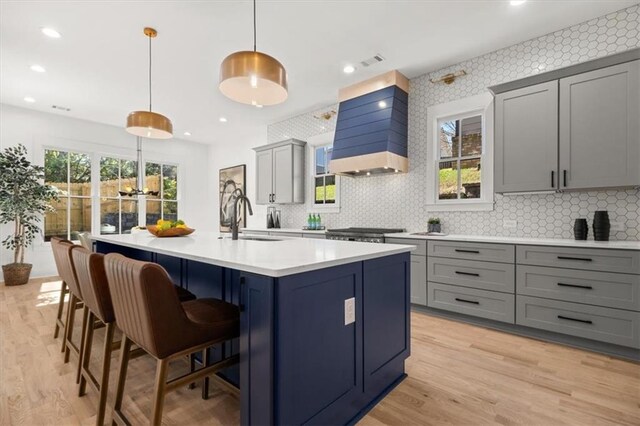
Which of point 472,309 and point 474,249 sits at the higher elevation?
point 474,249

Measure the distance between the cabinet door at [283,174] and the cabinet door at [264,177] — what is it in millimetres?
110

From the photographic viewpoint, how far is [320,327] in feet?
4.85

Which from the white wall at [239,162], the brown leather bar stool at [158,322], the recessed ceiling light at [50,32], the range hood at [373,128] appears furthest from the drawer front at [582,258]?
the recessed ceiling light at [50,32]

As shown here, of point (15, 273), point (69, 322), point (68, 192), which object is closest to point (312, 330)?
point (69, 322)

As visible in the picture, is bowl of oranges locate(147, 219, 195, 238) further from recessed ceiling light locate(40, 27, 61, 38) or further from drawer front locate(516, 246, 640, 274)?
drawer front locate(516, 246, 640, 274)

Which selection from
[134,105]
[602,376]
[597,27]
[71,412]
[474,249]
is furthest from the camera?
[134,105]

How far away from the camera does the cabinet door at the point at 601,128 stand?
2.53m

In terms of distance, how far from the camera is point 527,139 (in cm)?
303

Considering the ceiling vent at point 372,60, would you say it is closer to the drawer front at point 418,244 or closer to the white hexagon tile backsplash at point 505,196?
the white hexagon tile backsplash at point 505,196

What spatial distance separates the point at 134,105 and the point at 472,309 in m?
5.92

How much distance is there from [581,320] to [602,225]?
869mm

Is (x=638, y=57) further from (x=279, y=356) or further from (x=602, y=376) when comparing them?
(x=279, y=356)

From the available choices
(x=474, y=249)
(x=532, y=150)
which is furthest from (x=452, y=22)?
(x=474, y=249)

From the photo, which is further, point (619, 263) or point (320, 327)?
point (619, 263)
